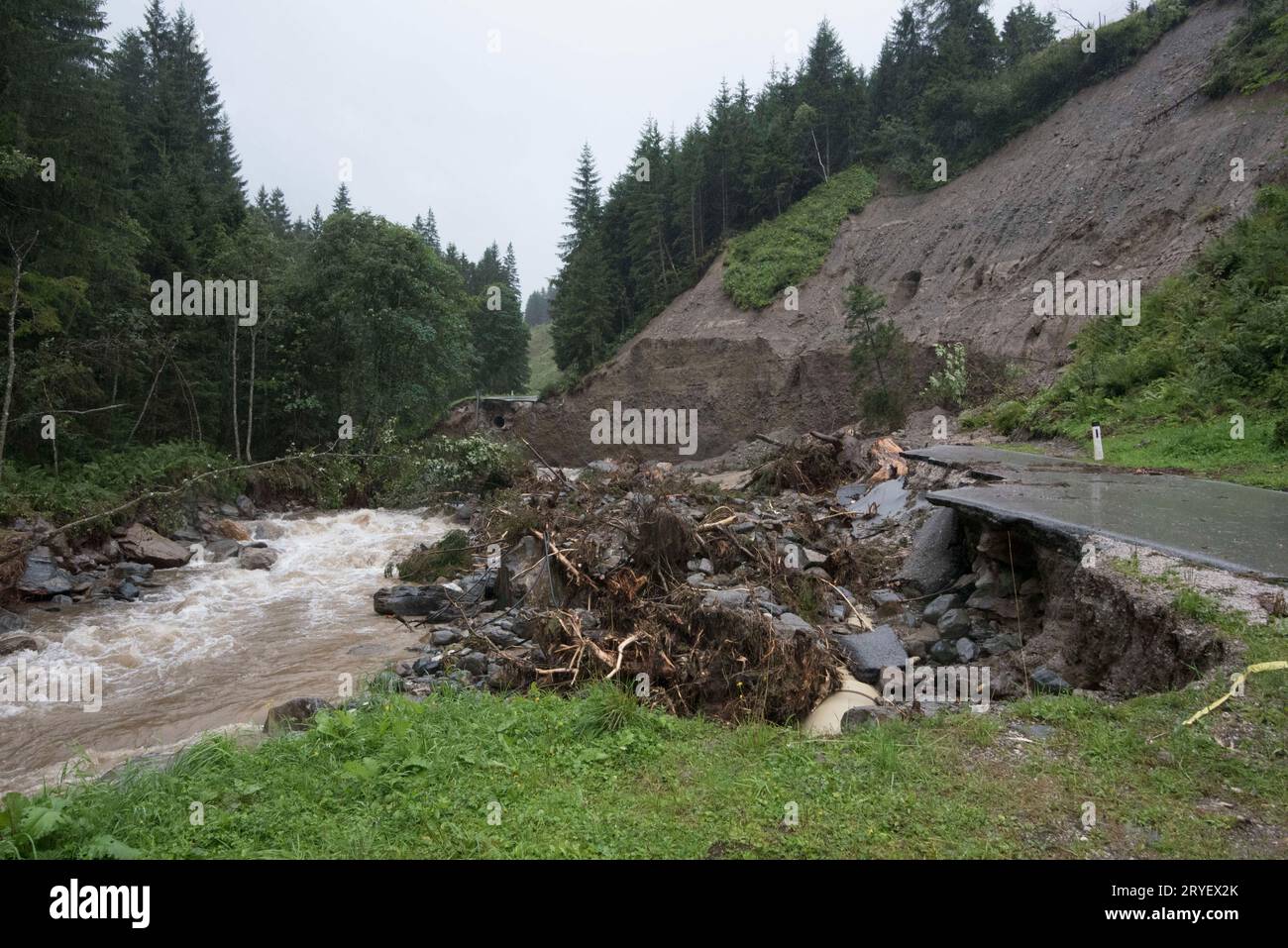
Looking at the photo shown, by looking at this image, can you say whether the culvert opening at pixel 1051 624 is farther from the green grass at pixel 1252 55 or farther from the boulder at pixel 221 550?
the green grass at pixel 1252 55

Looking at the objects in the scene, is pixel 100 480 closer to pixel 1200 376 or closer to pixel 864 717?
pixel 864 717

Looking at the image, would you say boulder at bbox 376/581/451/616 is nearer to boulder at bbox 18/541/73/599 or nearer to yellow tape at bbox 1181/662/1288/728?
boulder at bbox 18/541/73/599

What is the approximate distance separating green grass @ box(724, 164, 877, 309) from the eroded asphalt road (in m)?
24.7

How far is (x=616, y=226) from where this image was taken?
1770 inches

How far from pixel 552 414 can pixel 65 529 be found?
77.8 ft

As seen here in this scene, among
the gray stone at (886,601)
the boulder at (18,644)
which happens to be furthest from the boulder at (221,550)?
the gray stone at (886,601)

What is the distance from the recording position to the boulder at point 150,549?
1407 cm

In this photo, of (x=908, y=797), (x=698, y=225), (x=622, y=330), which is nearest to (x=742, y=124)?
(x=698, y=225)

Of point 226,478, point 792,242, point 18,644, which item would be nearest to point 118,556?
point 18,644

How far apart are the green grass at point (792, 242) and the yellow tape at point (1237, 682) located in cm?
3060

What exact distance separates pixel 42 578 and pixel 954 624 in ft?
47.6

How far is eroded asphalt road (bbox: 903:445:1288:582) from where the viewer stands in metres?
5.78

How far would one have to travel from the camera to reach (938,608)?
25.3 ft

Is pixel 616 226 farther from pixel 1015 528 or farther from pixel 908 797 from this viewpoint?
pixel 908 797
